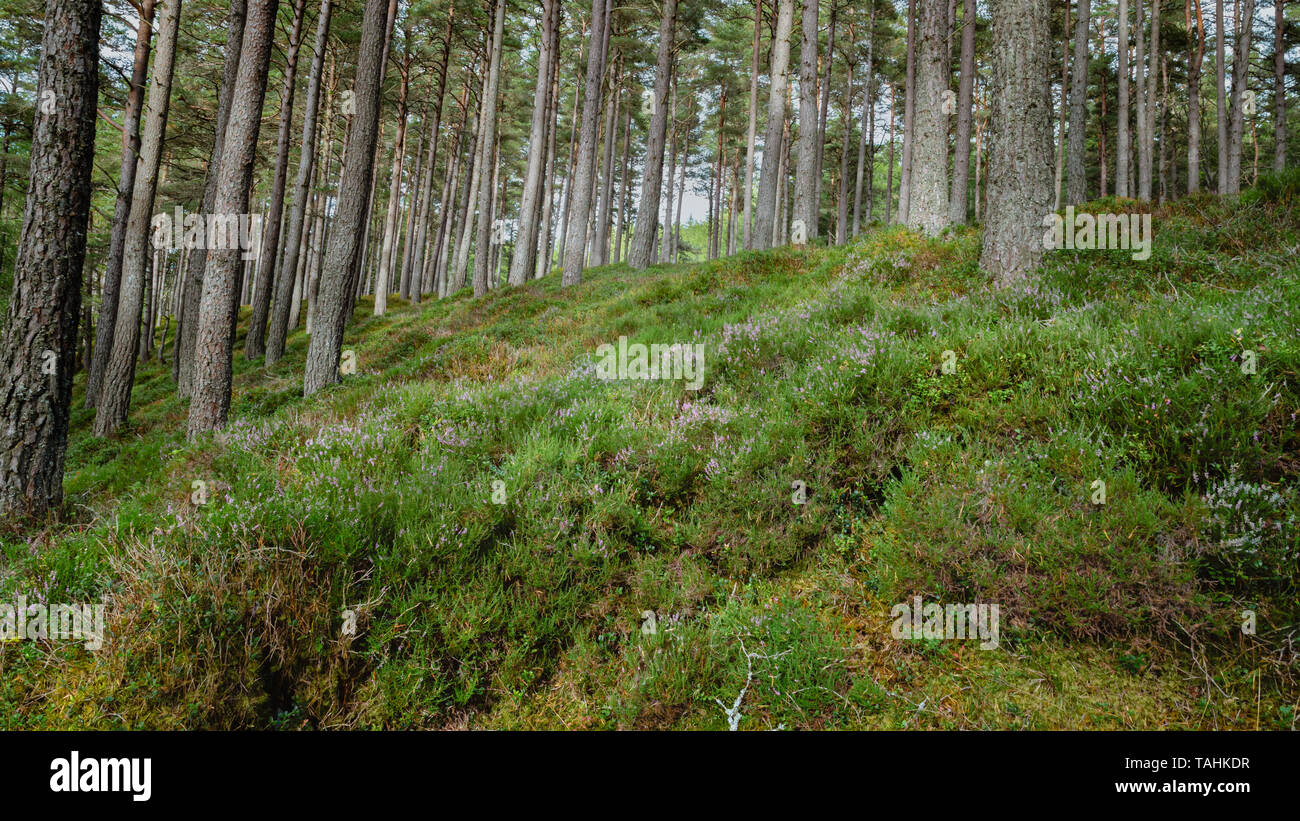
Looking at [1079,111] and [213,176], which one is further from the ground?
[1079,111]

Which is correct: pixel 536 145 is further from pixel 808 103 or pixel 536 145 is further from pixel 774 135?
pixel 808 103

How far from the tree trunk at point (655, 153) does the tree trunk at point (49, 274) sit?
1404 cm

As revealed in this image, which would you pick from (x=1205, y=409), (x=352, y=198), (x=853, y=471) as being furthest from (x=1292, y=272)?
(x=352, y=198)

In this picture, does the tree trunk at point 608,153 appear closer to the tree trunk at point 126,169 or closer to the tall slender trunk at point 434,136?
the tall slender trunk at point 434,136

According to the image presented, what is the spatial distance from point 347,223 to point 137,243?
24.9 ft

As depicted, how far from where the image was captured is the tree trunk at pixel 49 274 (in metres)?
4.95

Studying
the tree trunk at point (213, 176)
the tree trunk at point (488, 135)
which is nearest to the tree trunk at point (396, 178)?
the tree trunk at point (488, 135)

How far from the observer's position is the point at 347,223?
9.46 metres

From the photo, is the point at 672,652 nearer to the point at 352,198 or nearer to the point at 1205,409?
the point at 1205,409

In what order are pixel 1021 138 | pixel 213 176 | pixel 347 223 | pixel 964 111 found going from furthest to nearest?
pixel 964 111 → pixel 213 176 → pixel 347 223 → pixel 1021 138

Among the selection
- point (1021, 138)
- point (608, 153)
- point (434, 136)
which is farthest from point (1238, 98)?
point (434, 136)

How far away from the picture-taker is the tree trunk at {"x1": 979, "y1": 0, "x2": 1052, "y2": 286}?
253 inches

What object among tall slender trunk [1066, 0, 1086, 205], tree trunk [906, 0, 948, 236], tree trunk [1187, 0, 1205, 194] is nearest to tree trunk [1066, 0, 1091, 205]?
tall slender trunk [1066, 0, 1086, 205]
